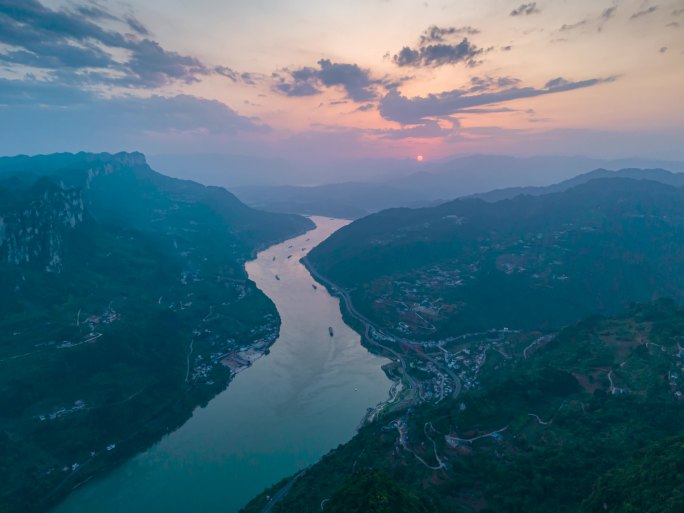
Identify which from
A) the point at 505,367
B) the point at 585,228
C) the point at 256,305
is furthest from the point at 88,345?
the point at 585,228

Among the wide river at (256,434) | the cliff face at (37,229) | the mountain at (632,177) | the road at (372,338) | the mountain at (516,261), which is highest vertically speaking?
the cliff face at (37,229)

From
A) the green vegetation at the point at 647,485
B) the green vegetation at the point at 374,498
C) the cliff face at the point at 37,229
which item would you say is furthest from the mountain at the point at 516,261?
the cliff face at the point at 37,229

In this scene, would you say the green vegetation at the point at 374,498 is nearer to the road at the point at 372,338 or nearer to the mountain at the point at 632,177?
the road at the point at 372,338

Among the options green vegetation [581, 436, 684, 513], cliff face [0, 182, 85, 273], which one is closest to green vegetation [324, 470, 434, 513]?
green vegetation [581, 436, 684, 513]

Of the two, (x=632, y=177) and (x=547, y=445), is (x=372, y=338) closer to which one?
(x=547, y=445)

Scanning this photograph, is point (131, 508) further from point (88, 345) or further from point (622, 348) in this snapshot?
point (622, 348)

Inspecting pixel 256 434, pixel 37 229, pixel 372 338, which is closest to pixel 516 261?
pixel 372 338

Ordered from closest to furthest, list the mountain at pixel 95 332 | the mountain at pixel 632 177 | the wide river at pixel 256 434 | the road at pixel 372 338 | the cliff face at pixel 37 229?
the wide river at pixel 256 434 < the mountain at pixel 95 332 < the road at pixel 372 338 < the cliff face at pixel 37 229 < the mountain at pixel 632 177
